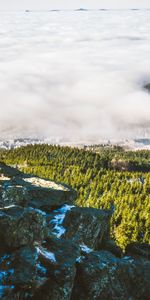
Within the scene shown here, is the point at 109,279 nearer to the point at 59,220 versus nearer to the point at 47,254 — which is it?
the point at 47,254

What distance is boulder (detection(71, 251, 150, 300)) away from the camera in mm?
46250

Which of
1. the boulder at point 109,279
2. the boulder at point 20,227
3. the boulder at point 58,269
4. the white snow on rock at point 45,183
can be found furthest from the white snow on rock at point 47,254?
the white snow on rock at point 45,183

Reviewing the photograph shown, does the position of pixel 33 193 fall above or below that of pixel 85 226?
above

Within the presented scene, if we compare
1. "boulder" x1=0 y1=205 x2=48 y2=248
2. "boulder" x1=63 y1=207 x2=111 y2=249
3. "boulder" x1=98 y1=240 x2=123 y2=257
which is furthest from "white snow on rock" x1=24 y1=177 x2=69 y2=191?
"boulder" x1=0 y1=205 x2=48 y2=248

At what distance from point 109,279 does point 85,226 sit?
38.4 ft

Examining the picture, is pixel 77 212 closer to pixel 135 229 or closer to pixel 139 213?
pixel 135 229

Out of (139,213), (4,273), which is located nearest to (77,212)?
(4,273)

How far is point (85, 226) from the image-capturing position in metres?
58.3

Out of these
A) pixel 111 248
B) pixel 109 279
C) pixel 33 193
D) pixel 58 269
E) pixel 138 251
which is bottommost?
pixel 109 279

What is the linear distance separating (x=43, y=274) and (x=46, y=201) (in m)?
18.0

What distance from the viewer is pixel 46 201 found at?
6103 cm

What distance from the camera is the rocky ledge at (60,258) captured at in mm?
42938

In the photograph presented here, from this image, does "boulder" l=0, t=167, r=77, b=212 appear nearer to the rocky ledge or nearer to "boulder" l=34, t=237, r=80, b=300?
the rocky ledge

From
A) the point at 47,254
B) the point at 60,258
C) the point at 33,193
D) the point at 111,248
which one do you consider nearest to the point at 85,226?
the point at 111,248
